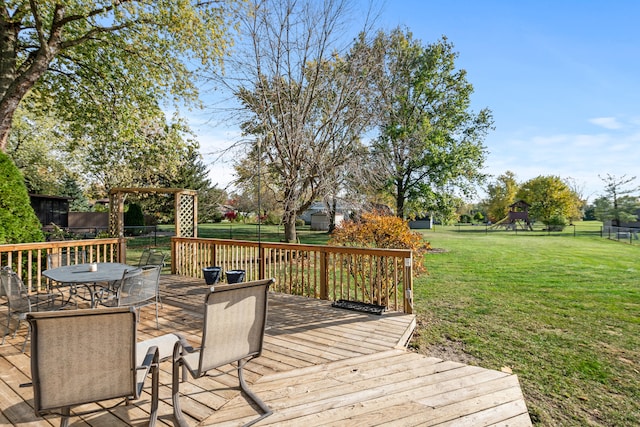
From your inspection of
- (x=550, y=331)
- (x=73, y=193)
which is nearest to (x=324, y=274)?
(x=550, y=331)

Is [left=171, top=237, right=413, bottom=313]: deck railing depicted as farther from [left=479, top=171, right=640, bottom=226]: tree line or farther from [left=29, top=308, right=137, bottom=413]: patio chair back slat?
[left=479, top=171, right=640, bottom=226]: tree line

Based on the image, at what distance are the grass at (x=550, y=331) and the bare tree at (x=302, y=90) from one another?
412 cm

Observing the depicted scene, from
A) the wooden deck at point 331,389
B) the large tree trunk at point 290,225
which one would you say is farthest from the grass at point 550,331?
the large tree trunk at point 290,225

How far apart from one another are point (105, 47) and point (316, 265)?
8.49 metres

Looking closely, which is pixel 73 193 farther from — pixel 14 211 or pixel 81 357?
pixel 81 357

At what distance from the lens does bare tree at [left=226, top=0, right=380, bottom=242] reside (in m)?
7.82

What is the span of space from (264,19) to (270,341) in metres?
7.37

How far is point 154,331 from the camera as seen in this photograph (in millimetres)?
3824

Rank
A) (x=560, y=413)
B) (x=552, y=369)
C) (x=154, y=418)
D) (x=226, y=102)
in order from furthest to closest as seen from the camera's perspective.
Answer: (x=226, y=102), (x=552, y=369), (x=560, y=413), (x=154, y=418)

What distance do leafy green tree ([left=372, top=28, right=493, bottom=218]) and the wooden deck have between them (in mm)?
10986

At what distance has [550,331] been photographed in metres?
4.64

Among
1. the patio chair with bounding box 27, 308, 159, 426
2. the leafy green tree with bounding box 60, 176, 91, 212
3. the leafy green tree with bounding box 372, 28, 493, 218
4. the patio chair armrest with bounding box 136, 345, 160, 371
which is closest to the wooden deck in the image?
the patio chair armrest with bounding box 136, 345, 160, 371

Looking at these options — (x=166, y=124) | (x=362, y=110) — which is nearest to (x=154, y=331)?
(x=362, y=110)

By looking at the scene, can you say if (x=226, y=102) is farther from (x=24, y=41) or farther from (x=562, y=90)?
(x=562, y=90)
